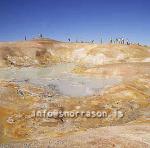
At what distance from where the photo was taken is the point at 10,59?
97625 mm

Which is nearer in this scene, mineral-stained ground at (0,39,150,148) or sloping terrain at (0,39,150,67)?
mineral-stained ground at (0,39,150,148)

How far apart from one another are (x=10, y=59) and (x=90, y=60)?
79.9 ft

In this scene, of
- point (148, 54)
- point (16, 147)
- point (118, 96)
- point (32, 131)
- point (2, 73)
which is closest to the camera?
point (16, 147)

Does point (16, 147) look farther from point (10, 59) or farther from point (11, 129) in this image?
point (10, 59)

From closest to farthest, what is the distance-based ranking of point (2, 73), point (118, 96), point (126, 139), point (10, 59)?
point (126, 139) → point (118, 96) → point (2, 73) → point (10, 59)

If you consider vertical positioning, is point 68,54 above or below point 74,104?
above

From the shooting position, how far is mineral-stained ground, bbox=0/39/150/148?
30641mm

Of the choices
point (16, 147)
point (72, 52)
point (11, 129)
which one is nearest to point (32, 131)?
point (11, 129)

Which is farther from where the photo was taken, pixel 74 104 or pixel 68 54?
pixel 68 54

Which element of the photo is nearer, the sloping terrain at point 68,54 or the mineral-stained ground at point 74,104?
the mineral-stained ground at point 74,104

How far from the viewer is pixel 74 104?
5303cm

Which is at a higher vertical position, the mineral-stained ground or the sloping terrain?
the sloping terrain

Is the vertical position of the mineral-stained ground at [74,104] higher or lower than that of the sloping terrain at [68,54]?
lower

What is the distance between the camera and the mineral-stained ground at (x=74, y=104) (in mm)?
30641
